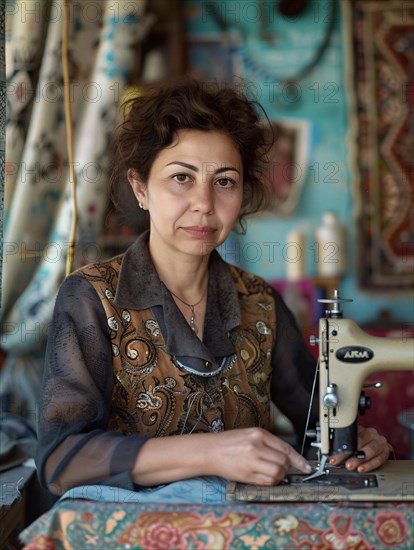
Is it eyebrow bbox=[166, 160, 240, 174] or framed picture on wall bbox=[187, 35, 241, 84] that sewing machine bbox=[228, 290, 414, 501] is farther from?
framed picture on wall bbox=[187, 35, 241, 84]

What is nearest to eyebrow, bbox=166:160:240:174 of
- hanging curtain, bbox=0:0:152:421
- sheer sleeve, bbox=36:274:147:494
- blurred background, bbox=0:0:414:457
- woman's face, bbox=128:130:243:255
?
woman's face, bbox=128:130:243:255

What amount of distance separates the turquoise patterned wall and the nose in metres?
2.90

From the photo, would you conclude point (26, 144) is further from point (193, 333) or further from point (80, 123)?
point (193, 333)

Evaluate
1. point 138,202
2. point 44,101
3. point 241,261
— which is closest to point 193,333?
point 138,202

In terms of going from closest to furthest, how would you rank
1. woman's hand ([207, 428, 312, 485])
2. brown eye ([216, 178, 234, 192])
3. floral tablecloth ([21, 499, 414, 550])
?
floral tablecloth ([21, 499, 414, 550])
woman's hand ([207, 428, 312, 485])
brown eye ([216, 178, 234, 192])

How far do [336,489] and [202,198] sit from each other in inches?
28.1

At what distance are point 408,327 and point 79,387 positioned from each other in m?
3.14

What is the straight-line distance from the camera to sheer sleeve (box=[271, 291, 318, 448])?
2.05 metres

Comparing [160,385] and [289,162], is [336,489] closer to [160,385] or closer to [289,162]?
[160,385]

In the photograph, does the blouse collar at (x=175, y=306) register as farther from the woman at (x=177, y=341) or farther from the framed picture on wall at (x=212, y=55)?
the framed picture on wall at (x=212, y=55)

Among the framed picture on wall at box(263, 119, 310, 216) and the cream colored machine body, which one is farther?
the framed picture on wall at box(263, 119, 310, 216)

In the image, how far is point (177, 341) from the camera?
1.82m

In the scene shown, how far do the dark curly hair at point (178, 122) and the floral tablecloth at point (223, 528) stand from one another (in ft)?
2.93

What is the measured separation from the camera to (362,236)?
472cm
